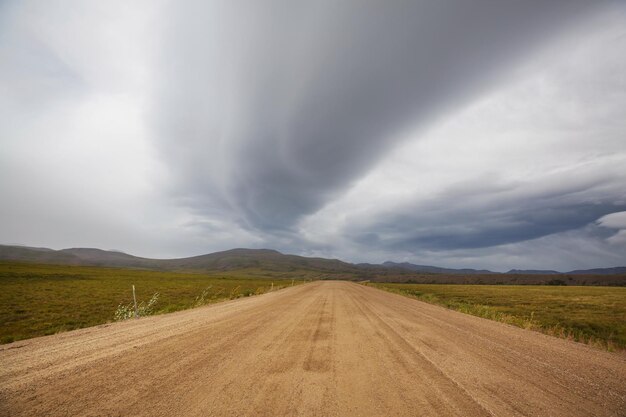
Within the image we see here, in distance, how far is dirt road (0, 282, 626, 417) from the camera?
13.4ft

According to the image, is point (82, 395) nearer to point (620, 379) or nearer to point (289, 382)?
point (289, 382)

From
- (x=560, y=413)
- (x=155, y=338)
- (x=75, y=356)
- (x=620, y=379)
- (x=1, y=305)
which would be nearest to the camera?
(x=560, y=413)

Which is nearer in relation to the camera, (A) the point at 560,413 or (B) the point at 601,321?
(A) the point at 560,413

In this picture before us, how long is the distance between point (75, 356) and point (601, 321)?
115 feet

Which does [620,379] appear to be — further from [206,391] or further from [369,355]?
[206,391]

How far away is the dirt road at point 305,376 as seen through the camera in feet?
13.4

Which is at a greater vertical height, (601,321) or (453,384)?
(453,384)

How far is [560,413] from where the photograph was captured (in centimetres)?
410

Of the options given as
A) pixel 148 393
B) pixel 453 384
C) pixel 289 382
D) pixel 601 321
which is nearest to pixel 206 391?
pixel 148 393

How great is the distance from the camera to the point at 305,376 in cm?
527

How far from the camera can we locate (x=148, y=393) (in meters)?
4.50

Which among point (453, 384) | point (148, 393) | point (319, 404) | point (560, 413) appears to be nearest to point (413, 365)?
point (453, 384)

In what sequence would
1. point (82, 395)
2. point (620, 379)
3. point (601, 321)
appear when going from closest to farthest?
point (82, 395) → point (620, 379) → point (601, 321)

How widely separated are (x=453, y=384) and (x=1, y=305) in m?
37.3
